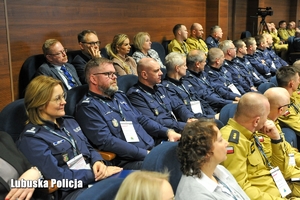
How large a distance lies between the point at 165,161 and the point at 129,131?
1.04 metres

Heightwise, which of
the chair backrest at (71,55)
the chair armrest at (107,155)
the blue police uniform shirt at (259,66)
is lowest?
the blue police uniform shirt at (259,66)

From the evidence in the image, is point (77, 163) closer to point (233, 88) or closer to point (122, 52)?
point (122, 52)

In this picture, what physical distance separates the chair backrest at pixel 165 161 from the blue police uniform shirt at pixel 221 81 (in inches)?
107

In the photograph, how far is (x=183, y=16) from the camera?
679 cm

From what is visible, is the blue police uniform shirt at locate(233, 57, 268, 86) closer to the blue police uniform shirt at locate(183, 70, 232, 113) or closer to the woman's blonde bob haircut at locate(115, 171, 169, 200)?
the blue police uniform shirt at locate(183, 70, 232, 113)

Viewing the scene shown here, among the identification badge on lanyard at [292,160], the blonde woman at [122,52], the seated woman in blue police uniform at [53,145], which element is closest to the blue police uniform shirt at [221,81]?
the blonde woman at [122,52]

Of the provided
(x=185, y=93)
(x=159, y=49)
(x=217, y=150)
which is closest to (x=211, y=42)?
(x=159, y=49)

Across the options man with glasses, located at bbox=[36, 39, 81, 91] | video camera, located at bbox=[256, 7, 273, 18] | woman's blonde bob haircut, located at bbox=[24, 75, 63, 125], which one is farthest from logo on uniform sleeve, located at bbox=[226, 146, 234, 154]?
video camera, located at bbox=[256, 7, 273, 18]

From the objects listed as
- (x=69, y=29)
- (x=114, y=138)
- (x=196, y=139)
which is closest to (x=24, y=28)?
(x=69, y=29)

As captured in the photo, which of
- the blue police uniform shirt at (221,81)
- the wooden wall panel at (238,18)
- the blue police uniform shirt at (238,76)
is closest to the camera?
the blue police uniform shirt at (221,81)

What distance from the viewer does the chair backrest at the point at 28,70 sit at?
3.50m

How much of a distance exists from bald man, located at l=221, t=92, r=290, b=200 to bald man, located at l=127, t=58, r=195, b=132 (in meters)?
1.07

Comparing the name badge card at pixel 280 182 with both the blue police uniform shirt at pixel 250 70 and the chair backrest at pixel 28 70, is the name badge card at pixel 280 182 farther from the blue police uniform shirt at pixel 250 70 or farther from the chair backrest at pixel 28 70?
the blue police uniform shirt at pixel 250 70

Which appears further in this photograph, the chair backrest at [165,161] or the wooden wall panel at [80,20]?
the wooden wall panel at [80,20]
